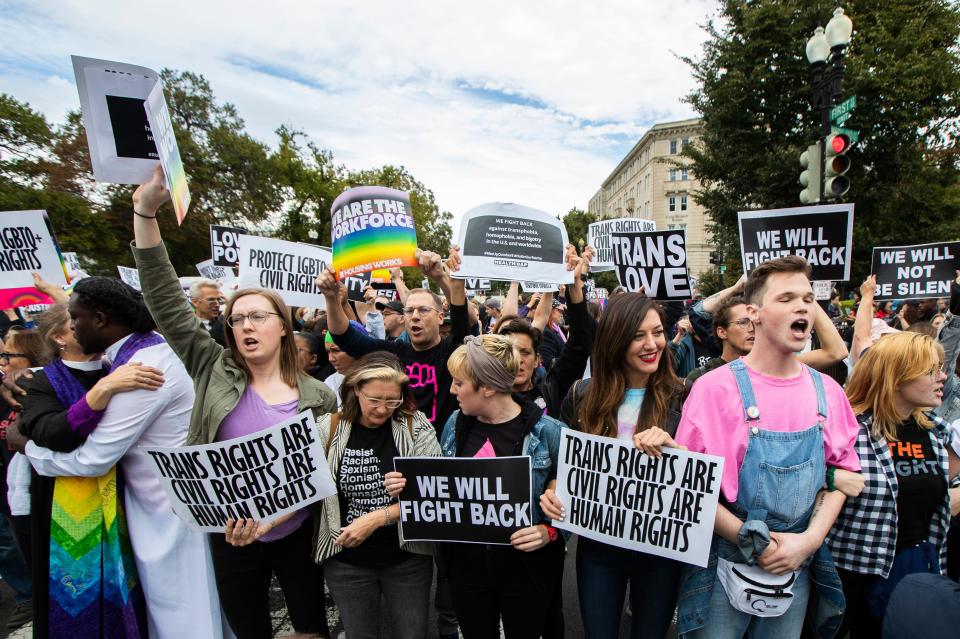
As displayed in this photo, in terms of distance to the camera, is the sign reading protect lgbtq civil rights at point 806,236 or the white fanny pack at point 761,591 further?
the sign reading protect lgbtq civil rights at point 806,236

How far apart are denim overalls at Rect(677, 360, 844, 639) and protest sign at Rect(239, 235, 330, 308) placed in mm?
3414

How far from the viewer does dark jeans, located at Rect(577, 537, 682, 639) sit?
7.98ft

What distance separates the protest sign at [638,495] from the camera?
212cm

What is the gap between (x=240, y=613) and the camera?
2.54m

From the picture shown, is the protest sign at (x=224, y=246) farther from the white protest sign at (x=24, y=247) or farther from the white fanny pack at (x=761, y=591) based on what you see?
the white fanny pack at (x=761, y=591)

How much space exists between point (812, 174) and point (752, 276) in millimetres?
5574

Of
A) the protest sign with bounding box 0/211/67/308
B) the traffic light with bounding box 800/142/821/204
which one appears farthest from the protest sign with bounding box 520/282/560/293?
the protest sign with bounding box 0/211/67/308

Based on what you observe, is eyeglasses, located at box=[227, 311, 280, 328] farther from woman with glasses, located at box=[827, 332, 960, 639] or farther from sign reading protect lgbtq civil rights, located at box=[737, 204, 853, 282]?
sign reading protect lgbtq civil rights, located at box=[737, 204, 853, 282]

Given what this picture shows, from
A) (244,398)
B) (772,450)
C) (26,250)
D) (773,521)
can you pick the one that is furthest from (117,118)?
(26,250)

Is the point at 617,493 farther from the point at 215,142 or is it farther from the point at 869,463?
the point at 215,142

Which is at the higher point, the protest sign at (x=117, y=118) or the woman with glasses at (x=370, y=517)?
the protest sign at (x=117, y=118)

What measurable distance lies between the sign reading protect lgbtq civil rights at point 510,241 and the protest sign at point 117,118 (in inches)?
81.1

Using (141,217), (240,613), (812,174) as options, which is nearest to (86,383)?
(141,217)

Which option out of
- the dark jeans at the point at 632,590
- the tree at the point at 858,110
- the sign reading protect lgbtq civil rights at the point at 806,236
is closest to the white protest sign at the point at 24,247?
the dark jeans at the point at 632,590
